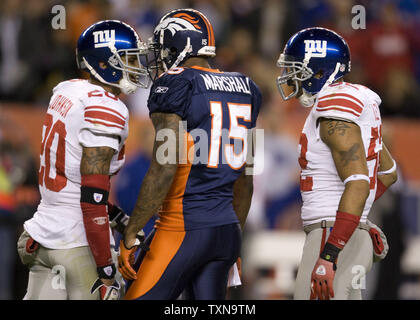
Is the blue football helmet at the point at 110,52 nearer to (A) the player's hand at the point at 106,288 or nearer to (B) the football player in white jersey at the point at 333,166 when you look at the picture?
(B) the football player in white jersey at the point at 333,166

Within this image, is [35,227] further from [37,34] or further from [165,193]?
[37,34]

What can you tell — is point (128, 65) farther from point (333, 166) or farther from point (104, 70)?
point (333, 166)

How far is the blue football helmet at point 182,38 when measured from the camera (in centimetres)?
498

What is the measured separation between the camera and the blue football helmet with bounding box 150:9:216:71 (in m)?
4.98

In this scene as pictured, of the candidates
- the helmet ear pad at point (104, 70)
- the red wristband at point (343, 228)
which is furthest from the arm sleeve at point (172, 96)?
the red wristband at point (343, 228)

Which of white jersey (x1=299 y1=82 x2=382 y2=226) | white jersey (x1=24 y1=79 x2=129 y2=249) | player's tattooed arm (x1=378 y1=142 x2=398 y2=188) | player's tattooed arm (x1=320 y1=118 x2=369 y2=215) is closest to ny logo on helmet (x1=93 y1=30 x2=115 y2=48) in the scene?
white jersey (x1=24 y1=79 x2=129 y2=249)

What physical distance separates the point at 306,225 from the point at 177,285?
819mm

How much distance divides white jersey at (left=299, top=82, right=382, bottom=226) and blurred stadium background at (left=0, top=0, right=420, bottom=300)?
3313mm

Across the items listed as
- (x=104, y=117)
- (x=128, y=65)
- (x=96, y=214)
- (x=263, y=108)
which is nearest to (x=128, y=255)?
(x=96, y=214)

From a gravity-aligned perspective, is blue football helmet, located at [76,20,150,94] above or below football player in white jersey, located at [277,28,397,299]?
above

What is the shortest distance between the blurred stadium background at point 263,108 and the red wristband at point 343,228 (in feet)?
11.9

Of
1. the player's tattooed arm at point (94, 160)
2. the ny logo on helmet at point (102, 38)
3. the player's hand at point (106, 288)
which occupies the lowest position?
the player's hand at point (106, 288)

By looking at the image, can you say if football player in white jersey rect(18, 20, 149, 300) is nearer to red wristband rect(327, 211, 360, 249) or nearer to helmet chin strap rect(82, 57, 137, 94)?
helmet chin strap rect(82, 57, 137, 94)
